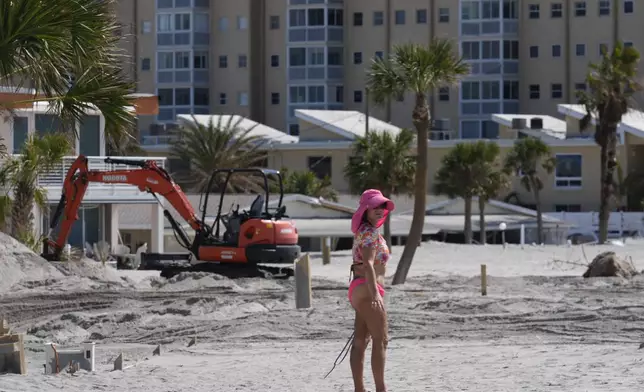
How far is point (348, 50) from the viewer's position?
253 feet

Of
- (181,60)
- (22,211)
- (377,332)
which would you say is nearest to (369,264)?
(377,332)

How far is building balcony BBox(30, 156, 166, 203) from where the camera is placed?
118 feet

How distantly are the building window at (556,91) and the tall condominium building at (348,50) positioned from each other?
0.05m

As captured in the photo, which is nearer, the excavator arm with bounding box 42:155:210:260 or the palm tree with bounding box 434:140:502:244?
the excavator arm with bounding box 42:155:210:260

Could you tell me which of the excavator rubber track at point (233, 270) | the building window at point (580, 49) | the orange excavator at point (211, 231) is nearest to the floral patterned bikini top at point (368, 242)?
the orange excavator at point (211, 231)

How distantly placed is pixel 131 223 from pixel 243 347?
2910 centimetres

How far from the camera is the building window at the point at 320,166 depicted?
220ft

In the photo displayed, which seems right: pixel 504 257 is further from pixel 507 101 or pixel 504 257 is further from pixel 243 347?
pixel 507 101

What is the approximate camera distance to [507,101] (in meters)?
74.2

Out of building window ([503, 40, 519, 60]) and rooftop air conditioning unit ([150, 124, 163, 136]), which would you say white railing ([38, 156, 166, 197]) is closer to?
rooftop air conditioning unit ([150, 124, 163, 136])

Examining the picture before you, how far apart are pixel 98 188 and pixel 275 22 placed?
42428 millimetres

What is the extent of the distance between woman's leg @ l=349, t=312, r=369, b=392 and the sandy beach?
124 cm

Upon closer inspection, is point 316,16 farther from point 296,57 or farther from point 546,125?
point 546,125

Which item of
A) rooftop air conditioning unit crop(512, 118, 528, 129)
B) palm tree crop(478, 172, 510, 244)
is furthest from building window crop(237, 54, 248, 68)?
palm tree crop(478, 172, 510, 244)
